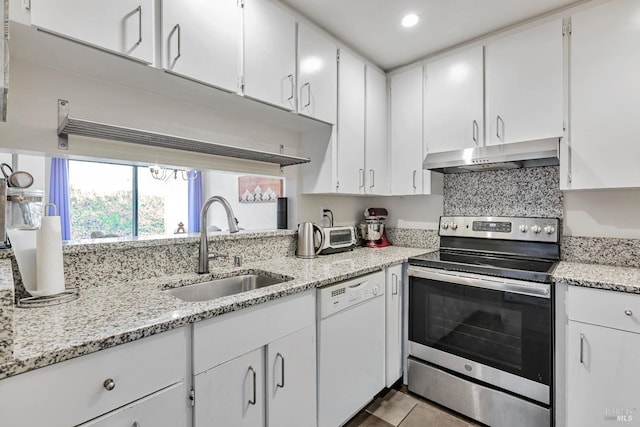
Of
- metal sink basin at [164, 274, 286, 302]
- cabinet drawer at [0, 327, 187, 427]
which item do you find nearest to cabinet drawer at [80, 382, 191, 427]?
cabinet drawer at [0, 327, 187, 427]

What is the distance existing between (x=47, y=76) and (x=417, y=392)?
257 centimetres

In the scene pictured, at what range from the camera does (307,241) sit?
2143 mm

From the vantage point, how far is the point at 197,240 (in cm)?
166

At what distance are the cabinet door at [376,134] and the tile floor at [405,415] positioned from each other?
145cm

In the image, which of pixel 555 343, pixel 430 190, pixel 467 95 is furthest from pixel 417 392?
pixel 467 95

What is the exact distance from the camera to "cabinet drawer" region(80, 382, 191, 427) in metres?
0.87

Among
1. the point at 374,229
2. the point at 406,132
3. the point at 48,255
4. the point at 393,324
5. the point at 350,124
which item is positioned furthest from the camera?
the point at 374,229

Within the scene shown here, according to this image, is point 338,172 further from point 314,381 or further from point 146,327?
point 146,327

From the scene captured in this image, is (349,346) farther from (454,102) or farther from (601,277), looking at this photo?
(454,102)

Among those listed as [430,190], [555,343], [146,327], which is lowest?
[555,343]

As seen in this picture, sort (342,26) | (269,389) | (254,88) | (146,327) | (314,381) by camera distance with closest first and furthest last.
A: (146,327), (269,389), (314,381), (254,88), (342,26)

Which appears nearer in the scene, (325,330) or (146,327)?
(146,327)

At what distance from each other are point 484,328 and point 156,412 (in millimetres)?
1654

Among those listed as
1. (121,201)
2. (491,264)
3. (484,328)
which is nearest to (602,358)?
(484,328)
